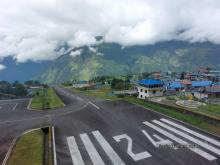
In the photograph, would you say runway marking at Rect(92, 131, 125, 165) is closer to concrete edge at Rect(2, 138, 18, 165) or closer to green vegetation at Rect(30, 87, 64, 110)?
concrete edge at Rect(2, 138, 18, 165)

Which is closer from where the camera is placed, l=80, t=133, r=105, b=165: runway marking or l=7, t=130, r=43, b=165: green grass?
l=80, t=133, r=105, b=165: runway marking

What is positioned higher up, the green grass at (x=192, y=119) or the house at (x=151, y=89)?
the house at (x=151, y=89)

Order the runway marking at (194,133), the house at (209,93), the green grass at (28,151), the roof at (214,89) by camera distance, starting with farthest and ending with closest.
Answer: the roof at (214,89) < the house at (209,93) < the runway marking at (194,133) < the green grass at (28,151)

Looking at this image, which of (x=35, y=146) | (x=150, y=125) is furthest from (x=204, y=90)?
(x=35, y=146)

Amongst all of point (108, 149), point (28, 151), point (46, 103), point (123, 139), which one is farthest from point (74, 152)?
point (46, 103)

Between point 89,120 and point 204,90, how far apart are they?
68593 millimetres

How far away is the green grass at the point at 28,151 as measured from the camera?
2302 centimetres

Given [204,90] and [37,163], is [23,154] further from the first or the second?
[204,90]

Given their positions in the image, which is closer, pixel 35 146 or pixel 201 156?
pixel 201 156

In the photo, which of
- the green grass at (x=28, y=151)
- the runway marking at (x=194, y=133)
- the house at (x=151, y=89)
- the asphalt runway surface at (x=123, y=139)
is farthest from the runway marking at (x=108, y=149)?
the house at (x=151, y=89)

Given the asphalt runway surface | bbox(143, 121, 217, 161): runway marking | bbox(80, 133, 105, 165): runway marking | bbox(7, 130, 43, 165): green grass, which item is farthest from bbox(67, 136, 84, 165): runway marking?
bbox(143, 121, 217, 161): runway marking

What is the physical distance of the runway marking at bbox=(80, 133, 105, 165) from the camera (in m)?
22.6

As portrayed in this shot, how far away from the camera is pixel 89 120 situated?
1510 inches

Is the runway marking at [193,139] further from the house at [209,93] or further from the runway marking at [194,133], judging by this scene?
the house at [209,93]
